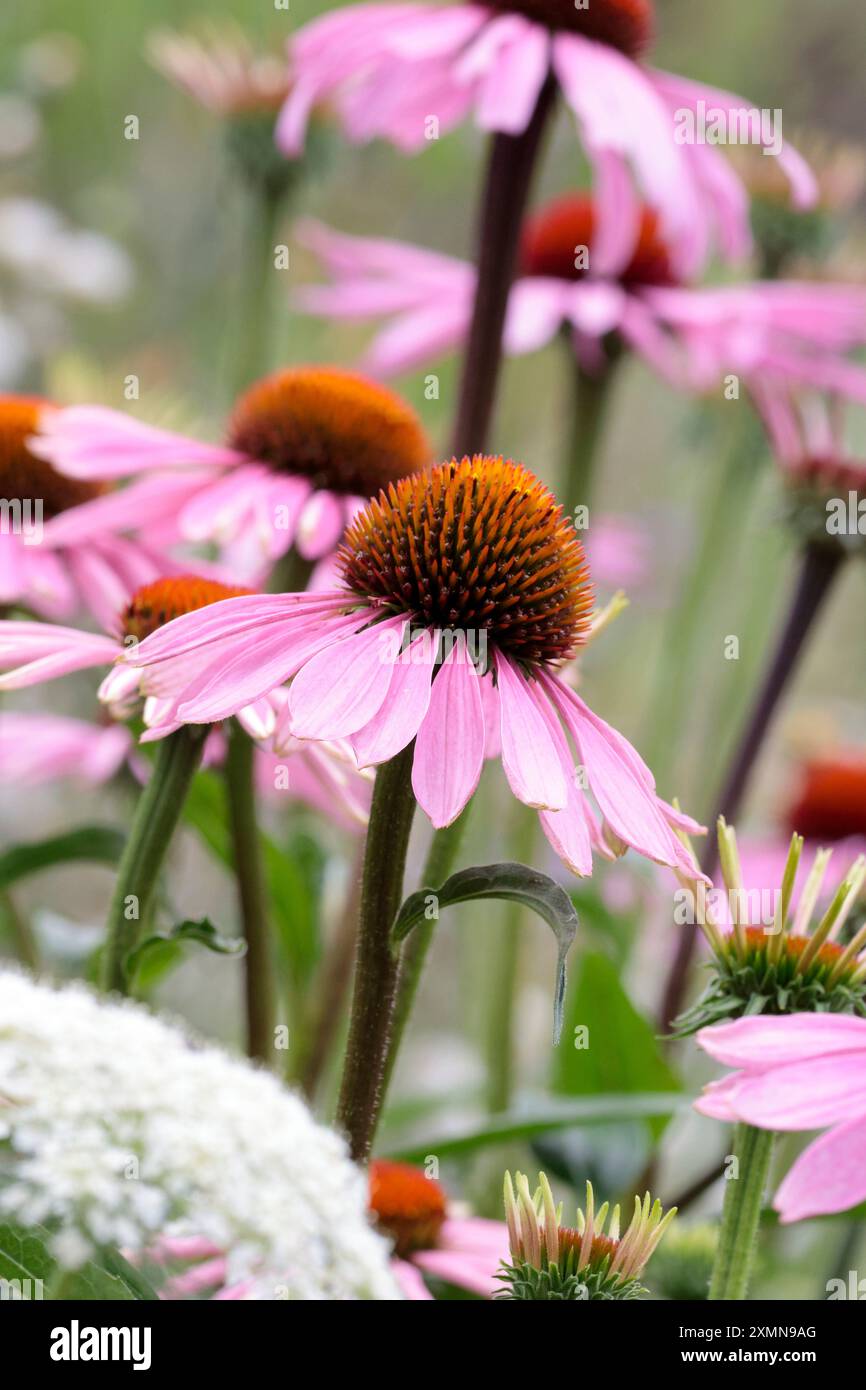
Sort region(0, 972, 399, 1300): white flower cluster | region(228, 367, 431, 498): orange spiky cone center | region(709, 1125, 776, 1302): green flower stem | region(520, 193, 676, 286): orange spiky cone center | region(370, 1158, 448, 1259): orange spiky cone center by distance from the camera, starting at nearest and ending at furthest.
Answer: region(0, 972, 399, 1300): white flower cluster
region(709, 1125, 776, 1302): green flower stem
region(370, 1158, 448, 1259): orange spiky cone center
region(228, 367, 431, 498): orange spiky cone center
region(520, 193, 676, 286): orange spiky cone center

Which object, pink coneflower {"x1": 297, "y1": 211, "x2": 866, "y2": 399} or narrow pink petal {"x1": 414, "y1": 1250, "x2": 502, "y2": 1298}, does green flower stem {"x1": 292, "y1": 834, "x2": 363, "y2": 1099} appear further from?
pink coneflower {"x1": 297, "y1": 211, "x2": 866, "y2": 399}

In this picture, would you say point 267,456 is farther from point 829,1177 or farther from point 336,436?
point 829,1177

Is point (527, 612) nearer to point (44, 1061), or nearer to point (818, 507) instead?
point (44, 1061)

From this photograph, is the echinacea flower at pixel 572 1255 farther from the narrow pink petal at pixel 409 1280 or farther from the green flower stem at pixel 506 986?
the green flower stem at pixel 506 986

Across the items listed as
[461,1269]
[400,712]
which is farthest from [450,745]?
[461,1269]

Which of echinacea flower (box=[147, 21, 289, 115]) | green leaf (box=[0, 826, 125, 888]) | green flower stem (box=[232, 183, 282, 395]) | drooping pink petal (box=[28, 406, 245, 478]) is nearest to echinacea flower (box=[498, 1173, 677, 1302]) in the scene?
green leaf (box=[0, 826, 125, 888])

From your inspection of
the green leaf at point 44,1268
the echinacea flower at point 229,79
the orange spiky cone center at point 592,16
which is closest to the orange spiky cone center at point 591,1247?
the green leaf at point 44,1268
